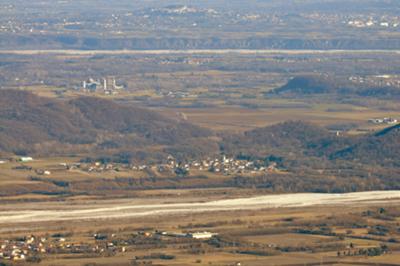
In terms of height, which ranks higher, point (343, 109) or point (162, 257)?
point (162, 257)

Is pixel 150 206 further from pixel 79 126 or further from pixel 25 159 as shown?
pixel 79 126

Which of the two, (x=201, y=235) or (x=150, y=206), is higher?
(x=201, y=235)

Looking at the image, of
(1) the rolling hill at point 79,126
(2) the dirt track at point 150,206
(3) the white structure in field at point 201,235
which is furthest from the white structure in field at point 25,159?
(3) the white structure in field at point 201,235

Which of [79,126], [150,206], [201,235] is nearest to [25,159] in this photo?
[79,126]

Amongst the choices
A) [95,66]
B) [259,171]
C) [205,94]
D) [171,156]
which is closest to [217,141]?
[171,156]

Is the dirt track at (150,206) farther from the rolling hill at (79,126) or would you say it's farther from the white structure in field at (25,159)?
the rolling hill at (79,126)

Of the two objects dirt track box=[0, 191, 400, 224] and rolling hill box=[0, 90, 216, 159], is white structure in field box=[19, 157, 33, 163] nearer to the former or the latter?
rolling hill box=[0, 90, 216, 159]

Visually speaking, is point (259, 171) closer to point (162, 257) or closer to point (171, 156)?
point (171, 156)

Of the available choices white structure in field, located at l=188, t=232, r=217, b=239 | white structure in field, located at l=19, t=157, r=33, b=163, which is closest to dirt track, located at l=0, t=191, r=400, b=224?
white structure in field, located at l=188, t=232, r=217, b=239
